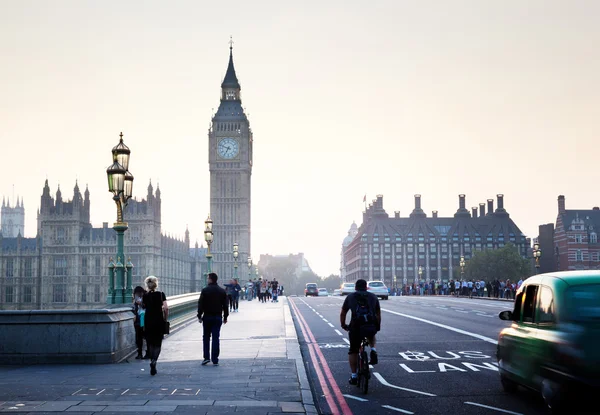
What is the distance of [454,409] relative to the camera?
1006 centimetres

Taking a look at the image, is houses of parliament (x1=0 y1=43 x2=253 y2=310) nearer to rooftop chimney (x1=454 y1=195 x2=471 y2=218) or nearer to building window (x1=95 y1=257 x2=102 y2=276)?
building window (x1=95 y1=257 x2=102 y2=276)

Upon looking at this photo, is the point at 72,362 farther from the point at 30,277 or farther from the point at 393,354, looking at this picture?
the point at 30,277

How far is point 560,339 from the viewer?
28.3 ft

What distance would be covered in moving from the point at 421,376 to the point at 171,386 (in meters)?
4.61

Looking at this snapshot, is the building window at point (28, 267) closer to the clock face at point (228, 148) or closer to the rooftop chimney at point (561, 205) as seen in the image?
the clock face at point (228, 148)

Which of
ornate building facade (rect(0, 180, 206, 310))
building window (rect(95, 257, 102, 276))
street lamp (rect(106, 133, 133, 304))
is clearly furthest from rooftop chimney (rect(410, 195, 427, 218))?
street lamp (rect(106, 133, 133, 304))

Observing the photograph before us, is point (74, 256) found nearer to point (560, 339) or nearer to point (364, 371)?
point (364, 371)

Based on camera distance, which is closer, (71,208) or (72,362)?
(72,362)

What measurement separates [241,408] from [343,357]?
7444 mm

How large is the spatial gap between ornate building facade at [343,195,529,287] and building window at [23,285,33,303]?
261 ft

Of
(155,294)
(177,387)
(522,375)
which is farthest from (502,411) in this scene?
(155,294)

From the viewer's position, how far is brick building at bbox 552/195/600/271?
131 metres

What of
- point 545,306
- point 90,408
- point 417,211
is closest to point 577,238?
point 417,211

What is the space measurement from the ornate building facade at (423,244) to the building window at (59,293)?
74483 millimetres
